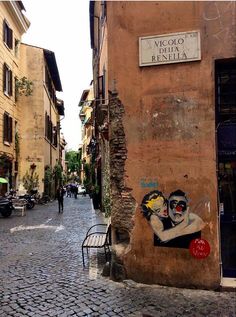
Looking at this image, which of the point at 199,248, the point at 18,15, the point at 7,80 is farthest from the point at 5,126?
the point at 199,248

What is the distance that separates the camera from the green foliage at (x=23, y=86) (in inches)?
1176

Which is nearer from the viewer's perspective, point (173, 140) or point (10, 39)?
point (173, 140)

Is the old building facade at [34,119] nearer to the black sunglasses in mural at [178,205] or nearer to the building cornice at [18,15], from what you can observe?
the building cornice at [18,15]

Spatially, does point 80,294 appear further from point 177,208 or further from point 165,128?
point 165,128

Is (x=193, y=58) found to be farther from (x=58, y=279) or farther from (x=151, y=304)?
(x=58, y=279)

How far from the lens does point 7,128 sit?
26375 mm

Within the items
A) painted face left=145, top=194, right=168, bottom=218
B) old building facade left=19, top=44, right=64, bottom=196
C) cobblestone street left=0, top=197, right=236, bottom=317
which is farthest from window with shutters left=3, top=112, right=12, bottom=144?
painted face left=145, top=194, right=168, bottom=218

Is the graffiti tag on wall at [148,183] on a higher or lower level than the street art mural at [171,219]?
higher

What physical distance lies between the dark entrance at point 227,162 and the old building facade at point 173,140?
0.02m

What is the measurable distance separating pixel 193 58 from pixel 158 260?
10.9ft

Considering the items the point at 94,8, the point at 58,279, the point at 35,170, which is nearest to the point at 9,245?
the point at 58,279

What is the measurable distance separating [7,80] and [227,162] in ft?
72.8

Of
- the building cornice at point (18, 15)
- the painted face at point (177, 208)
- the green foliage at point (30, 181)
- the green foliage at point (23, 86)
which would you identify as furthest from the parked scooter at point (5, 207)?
the painted face at point (177, 208)

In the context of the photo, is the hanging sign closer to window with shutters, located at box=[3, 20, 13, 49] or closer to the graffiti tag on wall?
the graffiti tag on wall
